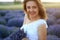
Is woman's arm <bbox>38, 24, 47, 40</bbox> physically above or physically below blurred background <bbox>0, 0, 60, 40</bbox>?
above

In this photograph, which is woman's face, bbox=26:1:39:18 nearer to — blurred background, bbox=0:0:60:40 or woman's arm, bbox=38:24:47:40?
woman's arm, bbox=38:24:47:40

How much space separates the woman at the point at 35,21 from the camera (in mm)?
1002

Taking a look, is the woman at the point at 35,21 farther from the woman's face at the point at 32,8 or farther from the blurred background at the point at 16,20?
the blurred background at the point at 16,20

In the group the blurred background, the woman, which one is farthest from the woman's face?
the blurred background

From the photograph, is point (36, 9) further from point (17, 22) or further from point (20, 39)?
point (17, 22)

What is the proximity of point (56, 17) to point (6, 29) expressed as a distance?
2.39 feet

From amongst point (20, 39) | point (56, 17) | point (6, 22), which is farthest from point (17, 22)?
point (20, 39)

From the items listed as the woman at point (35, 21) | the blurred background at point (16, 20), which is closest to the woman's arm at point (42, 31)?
the woman at point (35, 21)

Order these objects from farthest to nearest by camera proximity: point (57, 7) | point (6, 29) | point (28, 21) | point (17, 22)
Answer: point (57, 7)
point (17, 22)
point (6, 29)
point (28, 21)

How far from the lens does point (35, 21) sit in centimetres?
103

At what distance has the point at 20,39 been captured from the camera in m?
1.16

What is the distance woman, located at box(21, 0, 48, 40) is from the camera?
3.29 feet

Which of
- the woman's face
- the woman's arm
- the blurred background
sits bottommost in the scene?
the blurred background

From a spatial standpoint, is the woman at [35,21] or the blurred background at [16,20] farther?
the blurred background at [16,20]
